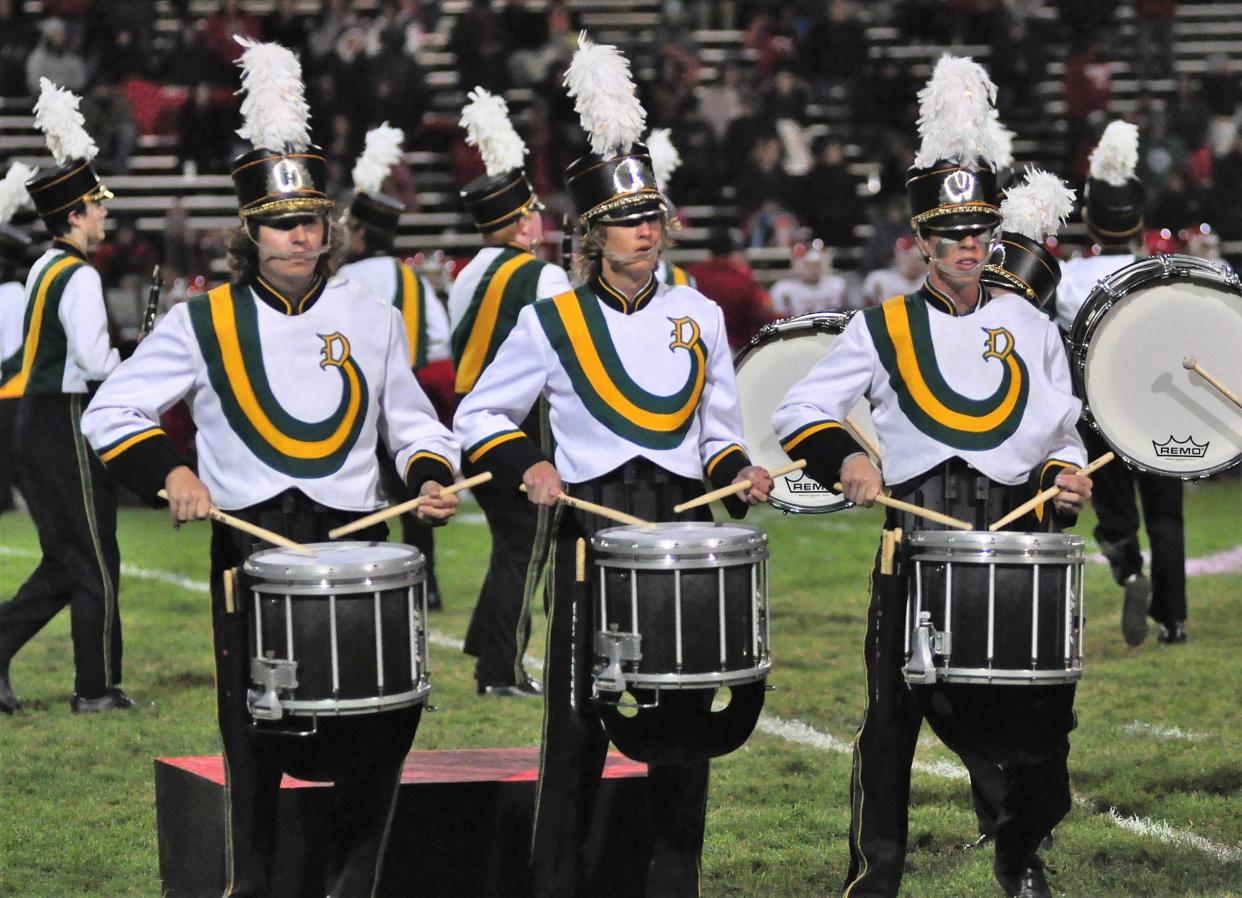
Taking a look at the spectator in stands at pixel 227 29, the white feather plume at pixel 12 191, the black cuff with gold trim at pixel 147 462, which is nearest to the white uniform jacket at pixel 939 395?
the black cuff with gold trim at pixel 147 462

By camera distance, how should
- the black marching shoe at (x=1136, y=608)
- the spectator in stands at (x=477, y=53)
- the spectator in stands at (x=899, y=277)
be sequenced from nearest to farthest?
the black marching shoe at (x=1136, y=608) → the spectator in stands at (x=899, y=277) → the spectator in stands at (x=477, y=53)

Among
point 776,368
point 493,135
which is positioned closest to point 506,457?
point 776,368

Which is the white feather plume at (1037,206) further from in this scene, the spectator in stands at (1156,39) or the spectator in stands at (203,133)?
the spectator in stands at (1156,39)

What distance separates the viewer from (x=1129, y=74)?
65.6 feet

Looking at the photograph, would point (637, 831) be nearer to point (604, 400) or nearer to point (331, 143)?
point (604, 400)

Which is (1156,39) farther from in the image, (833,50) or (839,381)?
(839,381)

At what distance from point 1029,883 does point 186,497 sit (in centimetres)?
223

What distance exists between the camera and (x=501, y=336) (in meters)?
8.11

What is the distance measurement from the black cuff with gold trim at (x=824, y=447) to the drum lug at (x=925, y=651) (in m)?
0.46

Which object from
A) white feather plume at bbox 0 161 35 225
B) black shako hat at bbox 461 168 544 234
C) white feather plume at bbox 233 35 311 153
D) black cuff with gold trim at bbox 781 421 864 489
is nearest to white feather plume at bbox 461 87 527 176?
black shako hat at bbox 461 168 544 234

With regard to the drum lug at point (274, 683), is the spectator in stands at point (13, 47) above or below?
above

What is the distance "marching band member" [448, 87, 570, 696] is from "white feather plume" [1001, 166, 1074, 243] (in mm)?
A: 2180

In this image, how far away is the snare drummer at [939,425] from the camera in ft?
15.9

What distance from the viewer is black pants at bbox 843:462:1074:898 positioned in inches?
184
